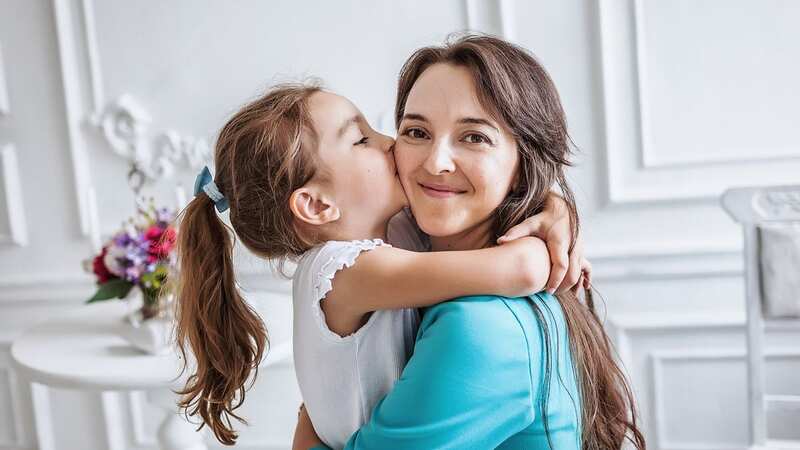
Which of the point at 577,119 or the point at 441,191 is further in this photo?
the point at 577,119

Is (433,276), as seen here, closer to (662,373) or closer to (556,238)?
(556,238)

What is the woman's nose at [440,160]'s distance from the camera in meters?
1.12

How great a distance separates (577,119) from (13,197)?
6.69 ft

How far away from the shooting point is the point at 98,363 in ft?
6.29

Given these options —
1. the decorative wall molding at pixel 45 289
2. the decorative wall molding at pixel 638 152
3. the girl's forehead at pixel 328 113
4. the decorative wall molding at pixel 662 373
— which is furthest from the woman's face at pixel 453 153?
the decorative wall molding at pixel 45 289

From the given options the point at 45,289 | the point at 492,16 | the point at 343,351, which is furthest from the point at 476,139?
the point at 45,289

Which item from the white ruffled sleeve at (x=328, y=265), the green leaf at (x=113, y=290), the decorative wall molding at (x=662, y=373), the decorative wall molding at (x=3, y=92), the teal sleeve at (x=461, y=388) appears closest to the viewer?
the teal sleeve at (x=461, y=388)

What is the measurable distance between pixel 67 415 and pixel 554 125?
2.54 m

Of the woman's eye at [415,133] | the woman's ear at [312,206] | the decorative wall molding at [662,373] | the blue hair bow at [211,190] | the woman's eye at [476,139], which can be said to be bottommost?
the decorative wall molding at [662,373]

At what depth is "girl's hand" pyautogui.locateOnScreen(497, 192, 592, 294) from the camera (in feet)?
3.72

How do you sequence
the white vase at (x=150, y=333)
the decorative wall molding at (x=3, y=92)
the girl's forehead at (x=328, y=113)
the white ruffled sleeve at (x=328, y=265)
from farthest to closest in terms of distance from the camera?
the decorative wall molding at (x=3, y=92), the white vase at (x=150, y=333), the girl's forehead at (x=328, y=113), the white ruffled sleeve at (x=328, y=265)

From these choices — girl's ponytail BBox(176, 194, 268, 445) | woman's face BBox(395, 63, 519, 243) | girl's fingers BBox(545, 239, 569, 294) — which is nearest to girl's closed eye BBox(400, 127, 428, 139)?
woman's face BBox(395, 63, 519, 243)

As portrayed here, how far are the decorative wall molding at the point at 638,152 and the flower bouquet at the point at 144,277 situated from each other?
1326 millimetres

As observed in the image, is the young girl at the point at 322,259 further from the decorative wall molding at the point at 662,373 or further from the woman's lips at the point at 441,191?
the decorative wall molding at the point at 662,373
